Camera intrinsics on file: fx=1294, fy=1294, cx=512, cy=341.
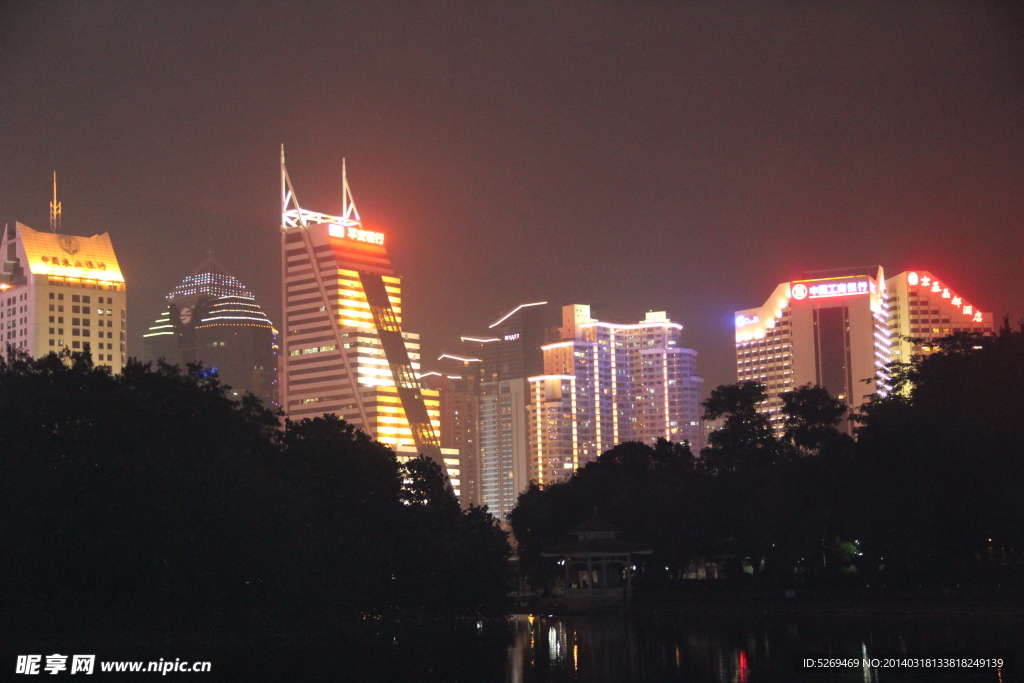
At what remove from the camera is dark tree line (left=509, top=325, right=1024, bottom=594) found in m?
61.6

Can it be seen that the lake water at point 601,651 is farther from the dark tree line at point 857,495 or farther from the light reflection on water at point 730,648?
the dark tree line at point 857,495

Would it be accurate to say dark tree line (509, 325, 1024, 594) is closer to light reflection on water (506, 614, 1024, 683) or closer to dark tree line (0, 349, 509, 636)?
light reflection on water (506, 614, 1024, 683)

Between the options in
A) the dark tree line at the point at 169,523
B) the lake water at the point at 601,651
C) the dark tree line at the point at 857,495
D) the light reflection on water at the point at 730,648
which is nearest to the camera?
the light reflection on water at the point at 730,648

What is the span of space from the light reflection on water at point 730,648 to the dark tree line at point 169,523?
7.55m

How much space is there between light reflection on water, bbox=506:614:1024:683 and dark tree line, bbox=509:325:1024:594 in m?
9.12

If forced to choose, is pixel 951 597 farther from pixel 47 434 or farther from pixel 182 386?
pixel 47 434

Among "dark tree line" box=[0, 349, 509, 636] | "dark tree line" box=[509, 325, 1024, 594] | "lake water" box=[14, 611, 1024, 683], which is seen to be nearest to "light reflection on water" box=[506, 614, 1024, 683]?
"lake water" box=[14, 611, 1024, 683]

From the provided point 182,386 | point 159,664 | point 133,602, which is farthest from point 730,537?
point 159,664

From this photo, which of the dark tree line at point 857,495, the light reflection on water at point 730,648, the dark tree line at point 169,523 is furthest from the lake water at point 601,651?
the dark tree line at point 857,495

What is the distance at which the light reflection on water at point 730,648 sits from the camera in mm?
36688

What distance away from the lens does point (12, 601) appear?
4478 cm

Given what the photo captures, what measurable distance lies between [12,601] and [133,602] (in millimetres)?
4061

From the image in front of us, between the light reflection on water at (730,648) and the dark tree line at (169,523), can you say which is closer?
the light reflection on water at (730,648)

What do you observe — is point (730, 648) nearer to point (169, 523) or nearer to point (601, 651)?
point (601, 651)
